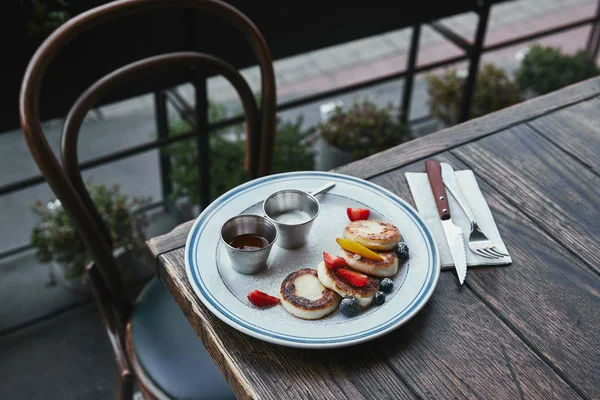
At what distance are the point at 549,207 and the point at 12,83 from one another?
1283 millimetres

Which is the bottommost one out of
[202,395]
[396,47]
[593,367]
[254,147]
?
[396,47]

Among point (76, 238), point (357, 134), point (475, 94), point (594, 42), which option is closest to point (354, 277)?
point (76, 238)

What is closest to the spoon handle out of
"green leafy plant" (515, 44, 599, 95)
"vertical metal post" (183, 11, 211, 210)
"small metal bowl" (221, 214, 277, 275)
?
"small metal bowl" (221, 214, 277, 275)

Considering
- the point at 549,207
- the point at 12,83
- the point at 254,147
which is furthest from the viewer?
the point at 12,83

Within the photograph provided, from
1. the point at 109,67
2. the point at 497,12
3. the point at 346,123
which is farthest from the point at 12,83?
the point at 497,12

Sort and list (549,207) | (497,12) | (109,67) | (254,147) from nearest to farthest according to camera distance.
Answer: (549,207) < (254,147) < (109,67) < (497,12)

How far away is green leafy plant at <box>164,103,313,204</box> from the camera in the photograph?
2227mm

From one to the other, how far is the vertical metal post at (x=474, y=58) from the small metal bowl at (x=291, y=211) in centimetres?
147

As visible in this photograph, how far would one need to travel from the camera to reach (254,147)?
5.06ft

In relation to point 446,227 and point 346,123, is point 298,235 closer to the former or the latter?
point 446,227

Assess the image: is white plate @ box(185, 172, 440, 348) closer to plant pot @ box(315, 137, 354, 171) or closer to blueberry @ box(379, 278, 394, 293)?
blueberry @ box(379, 278, 394, 293)

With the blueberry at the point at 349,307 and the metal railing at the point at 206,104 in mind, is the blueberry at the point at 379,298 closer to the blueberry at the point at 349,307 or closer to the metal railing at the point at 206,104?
the blueberry at the point at 349,307

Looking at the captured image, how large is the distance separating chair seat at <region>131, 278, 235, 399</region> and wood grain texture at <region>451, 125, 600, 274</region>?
617mm

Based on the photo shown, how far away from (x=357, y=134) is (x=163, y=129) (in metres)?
0.64
